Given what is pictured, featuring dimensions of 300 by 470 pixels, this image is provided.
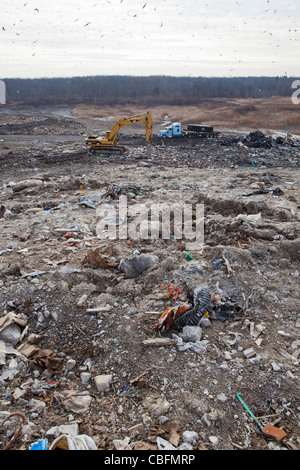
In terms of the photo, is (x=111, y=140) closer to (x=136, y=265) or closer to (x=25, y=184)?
(x=25, y=184)

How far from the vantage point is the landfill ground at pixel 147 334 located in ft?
9.11

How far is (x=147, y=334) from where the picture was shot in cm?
372

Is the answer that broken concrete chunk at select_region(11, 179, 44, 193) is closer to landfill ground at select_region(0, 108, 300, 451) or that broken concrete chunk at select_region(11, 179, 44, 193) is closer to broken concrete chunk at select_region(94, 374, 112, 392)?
landfill ground at select_region(0, 108, 300, 451)

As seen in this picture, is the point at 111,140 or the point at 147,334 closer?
the point at 147,334

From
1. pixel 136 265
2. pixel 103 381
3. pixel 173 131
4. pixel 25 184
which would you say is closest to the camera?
pixel 103 381

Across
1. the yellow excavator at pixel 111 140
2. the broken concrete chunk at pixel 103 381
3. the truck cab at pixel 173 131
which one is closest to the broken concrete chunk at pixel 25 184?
the yellow excavator at pixel 111 140

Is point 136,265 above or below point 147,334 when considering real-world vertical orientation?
above

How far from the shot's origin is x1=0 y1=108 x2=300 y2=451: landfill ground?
2777mm

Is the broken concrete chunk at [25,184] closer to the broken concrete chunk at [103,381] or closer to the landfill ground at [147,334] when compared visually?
the landfill ground at [147,334]

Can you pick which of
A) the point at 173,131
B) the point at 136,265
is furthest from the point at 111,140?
the point at 136,265

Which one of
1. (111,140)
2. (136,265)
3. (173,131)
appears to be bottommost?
(136,265)

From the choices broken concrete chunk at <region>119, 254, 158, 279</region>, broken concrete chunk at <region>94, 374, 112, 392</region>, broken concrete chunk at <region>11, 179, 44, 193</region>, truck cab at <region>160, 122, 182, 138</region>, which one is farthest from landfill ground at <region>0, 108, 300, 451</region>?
truck cab at <region>160, 122, 182, 138</region>

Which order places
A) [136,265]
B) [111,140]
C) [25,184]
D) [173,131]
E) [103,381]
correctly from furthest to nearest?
[173,131], [111,140], [25,184], [136,265], [103,381]
